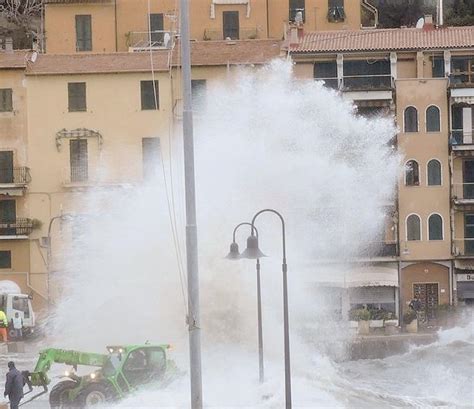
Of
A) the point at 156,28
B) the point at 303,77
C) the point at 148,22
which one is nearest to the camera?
the point at 303,77

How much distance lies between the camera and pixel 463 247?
55.0 m

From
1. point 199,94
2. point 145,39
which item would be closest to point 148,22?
point 145,39

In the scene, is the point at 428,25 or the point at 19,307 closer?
the point at 19,307

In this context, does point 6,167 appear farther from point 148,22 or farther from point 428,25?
point 428,25

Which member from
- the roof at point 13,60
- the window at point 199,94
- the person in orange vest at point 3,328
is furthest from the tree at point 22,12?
the person in orange vest at point 3,328

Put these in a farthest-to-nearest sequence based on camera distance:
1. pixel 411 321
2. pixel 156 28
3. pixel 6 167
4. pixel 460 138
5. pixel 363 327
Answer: pixel 156 28 → pixel 6 167 → pixel 460 138 → pixel 411 321 → pixel 363 327

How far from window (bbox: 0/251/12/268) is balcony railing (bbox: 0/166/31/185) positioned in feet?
11.3

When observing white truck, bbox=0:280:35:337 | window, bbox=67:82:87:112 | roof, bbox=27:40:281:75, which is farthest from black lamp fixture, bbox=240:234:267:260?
window, bbox=67:82:87:112

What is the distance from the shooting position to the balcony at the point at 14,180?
5550 centimetres

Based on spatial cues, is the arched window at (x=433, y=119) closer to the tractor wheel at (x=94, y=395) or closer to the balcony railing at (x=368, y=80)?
the balcony railing at (x=368, y=80)

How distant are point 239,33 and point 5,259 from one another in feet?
63.2

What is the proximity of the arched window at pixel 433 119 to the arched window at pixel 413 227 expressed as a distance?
14.1 feet

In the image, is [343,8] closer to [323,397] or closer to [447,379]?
[447,379]

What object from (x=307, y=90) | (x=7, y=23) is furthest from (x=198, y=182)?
(x=7, y=23)
